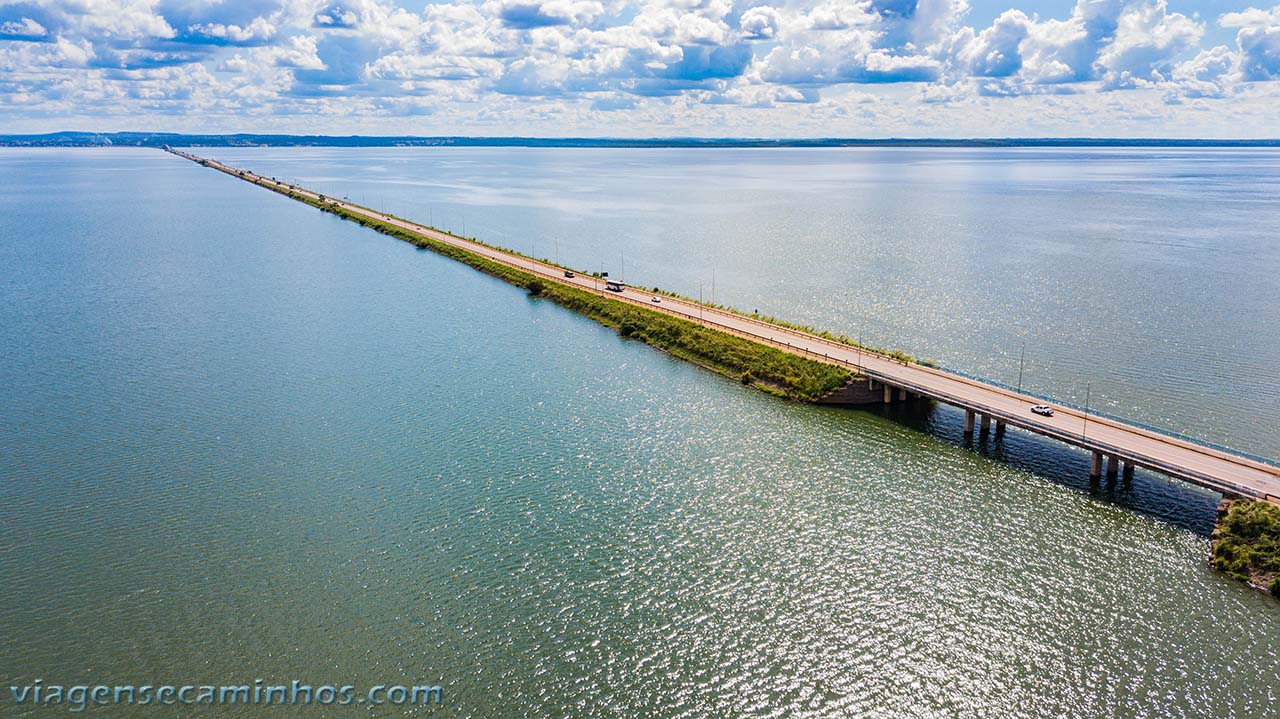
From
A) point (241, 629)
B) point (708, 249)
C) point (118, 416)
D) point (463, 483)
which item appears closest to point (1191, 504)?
point (463, 483)

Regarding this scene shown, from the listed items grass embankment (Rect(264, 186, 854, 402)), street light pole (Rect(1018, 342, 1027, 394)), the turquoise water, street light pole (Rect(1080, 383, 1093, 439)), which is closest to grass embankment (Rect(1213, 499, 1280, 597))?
street light pole (Rect(1080, 383, 1093, 439))

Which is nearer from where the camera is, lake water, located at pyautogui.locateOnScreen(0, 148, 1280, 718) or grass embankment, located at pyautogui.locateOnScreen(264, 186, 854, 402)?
lake water, located at pyautogui.locateOnScreen(0, 148, 1280, 718)

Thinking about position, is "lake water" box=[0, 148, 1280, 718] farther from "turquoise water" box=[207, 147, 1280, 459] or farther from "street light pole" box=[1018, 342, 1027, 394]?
"turquoise water" box=[207, 147, 1280, 459]

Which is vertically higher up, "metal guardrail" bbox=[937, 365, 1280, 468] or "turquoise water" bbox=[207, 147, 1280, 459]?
"metal guardrail" bbox=[937, 365, 1280, 468]

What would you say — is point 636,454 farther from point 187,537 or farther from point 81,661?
point 81,661

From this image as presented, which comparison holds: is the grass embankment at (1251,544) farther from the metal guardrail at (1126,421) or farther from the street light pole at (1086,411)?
the street light pole at (1086,411)

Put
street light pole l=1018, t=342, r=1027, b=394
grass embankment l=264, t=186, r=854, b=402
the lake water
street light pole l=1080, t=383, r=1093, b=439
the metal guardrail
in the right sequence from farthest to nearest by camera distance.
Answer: grass embankment l=264, t=186, r=854, b=402
street light pole l=1018, t=342, r=1027, b=394
street light pole l=1080, t=383, r=1093, b=439
the metal guardrail
the lake water
